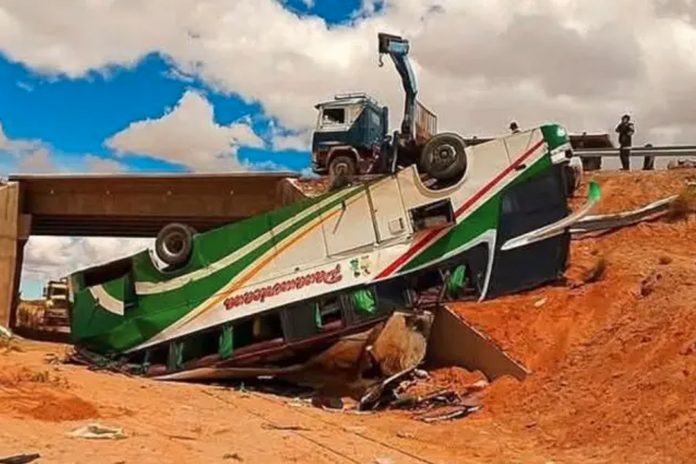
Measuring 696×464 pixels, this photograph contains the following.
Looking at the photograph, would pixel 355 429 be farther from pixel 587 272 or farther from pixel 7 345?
pixel 7 345

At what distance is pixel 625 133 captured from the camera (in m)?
20.6

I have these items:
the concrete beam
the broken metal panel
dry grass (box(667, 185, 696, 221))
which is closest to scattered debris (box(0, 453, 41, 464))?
the broken metal panel

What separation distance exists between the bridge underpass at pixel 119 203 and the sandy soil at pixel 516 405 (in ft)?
35.7

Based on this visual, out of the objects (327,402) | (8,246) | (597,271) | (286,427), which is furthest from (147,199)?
(286,427)

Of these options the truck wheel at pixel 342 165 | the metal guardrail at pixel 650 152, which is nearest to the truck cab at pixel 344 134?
the truck wheel at pixel 342 165

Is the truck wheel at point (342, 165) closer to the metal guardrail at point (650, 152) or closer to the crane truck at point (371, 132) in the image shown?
the crane truck at point (371, 132)

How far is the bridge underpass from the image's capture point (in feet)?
83.6

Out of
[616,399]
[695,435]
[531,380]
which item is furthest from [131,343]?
[695,435]

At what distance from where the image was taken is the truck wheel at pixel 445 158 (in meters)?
14.8

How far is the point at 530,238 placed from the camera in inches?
578

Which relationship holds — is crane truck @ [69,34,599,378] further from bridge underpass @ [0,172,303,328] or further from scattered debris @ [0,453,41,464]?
bridge underpass @ [0,172,303,328]

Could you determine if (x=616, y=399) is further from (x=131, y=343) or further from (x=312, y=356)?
(x=131, y=343)

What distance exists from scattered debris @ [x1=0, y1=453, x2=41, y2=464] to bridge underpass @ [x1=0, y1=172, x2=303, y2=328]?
54.3 ft

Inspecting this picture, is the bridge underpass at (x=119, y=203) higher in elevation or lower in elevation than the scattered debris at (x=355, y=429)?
higher
